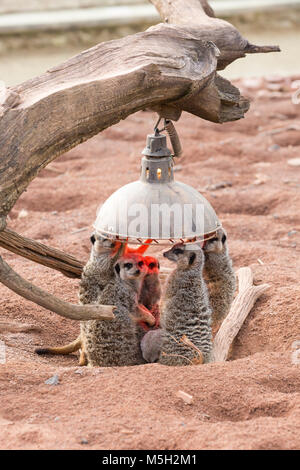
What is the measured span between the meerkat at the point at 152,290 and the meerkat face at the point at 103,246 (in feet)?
0.68

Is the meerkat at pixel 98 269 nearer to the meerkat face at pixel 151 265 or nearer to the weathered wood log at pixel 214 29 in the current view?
the meerkat face at pixel 151 265

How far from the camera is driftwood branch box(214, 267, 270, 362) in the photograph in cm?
307

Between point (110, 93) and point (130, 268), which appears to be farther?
point (130, 268)

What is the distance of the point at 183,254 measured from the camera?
9.23ft

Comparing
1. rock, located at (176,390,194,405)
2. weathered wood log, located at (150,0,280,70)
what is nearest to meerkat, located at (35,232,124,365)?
rock, located at (176,390,194,405)

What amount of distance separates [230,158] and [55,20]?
6406mm

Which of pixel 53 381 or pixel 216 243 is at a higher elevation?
pixel 216 243

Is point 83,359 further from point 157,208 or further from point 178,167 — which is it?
point 178,167

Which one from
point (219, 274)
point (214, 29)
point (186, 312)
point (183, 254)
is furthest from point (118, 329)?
point (214, 29)

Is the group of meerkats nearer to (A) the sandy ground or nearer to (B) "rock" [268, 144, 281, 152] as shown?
(A) the sandy ground

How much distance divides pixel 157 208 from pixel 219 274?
638 mm

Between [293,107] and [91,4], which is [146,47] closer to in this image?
[293,107]
